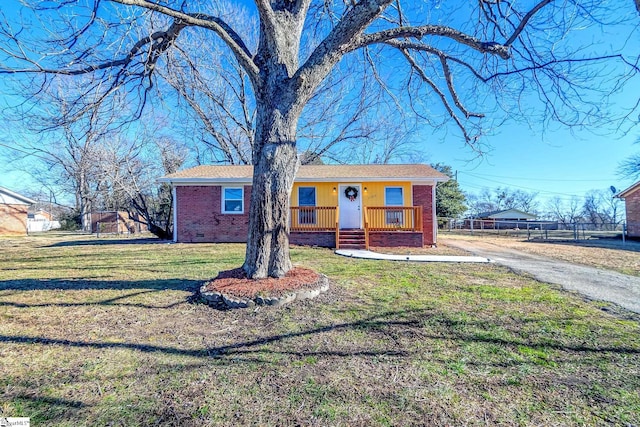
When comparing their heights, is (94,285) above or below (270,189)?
below

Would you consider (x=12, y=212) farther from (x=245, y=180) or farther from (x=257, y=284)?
(x=257, y=284)

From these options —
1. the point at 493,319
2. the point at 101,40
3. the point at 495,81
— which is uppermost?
the point at 101,40

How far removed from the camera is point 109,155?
14539mm

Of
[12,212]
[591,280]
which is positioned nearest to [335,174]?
[591,280]

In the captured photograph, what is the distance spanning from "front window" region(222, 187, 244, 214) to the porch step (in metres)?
4.44

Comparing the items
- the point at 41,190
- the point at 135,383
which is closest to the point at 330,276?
the point at 135,383

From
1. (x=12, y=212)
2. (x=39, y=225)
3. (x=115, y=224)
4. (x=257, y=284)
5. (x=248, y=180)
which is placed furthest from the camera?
(x=39, y=225)

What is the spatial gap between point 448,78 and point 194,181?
9837 mm

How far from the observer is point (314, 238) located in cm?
1105

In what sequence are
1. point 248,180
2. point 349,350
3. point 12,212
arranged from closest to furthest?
point 349,350 → point 248,180 → point 12,212

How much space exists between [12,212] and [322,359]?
30.5 metres

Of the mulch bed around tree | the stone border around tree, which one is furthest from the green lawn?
the mulch bed around tree

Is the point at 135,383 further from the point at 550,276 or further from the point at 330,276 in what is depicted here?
the point at 550,276

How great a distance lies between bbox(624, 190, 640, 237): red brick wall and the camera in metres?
17.4
